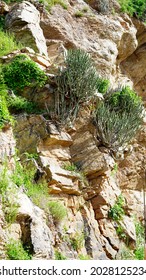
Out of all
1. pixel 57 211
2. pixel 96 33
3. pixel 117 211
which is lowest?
pixel 57 211

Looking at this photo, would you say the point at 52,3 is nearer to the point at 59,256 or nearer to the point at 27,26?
the point at 27,26

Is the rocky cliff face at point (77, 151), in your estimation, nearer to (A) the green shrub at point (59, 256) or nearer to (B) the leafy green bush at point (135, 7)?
(A) the green shrub at point (59, 256)

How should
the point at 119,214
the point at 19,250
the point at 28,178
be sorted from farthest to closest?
the point at 119,214, the point at 28,178, the point at 19,250

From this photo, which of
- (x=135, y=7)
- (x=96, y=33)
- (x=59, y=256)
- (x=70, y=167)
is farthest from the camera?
(x=135, y=7)

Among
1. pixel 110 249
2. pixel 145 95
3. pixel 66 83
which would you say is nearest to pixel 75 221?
pixel 110 249

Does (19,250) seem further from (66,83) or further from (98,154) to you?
(66,83)

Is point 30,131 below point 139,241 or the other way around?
the other way around

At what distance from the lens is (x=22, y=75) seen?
10.8m

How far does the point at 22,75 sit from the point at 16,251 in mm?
5380

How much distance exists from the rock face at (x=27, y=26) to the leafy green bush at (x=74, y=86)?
1793 mm

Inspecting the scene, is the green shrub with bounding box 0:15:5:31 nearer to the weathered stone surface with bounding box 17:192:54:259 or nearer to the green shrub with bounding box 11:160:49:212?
the green shrub with bounding box 11:160:49:212

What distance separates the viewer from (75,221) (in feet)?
31.7

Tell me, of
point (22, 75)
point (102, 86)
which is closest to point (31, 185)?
point (22, 75)

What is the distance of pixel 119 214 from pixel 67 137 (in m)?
2.68
